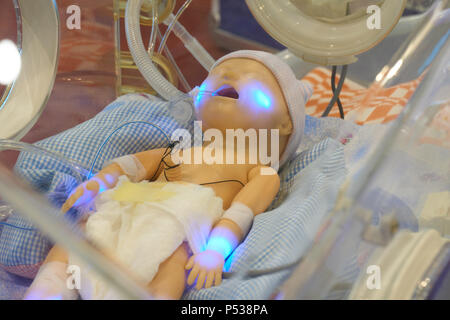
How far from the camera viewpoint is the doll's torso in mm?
1042

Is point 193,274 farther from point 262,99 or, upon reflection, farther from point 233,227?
point 262,99

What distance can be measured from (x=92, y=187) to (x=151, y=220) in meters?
0.15

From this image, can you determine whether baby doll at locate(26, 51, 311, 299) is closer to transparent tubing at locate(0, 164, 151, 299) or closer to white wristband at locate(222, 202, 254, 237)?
white wristband at locate(222, 202, 254, 237)

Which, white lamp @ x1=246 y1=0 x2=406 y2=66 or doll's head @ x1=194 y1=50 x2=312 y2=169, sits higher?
white lamp @ x1=246 y1=0 x2=406 y2=66

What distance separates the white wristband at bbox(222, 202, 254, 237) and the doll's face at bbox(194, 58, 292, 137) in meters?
0.20

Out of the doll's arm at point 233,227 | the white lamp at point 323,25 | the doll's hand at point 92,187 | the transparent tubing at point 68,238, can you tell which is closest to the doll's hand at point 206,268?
the doll's arm at point 233,227

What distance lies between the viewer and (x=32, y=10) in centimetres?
90

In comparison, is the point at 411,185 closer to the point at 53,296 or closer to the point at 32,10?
the point at 53,296

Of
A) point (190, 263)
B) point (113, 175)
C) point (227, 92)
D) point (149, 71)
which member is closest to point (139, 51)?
point (149, 71)

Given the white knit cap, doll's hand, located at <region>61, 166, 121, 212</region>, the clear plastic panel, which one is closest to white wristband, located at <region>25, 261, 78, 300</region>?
doll's hand, located at <region>61, 166, 121, 212</region>

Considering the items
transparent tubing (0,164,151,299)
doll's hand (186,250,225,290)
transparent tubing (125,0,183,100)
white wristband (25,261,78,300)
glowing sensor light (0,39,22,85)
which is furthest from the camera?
transparent tubing (125,0,183,100)

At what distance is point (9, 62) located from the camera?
3.09ft
